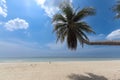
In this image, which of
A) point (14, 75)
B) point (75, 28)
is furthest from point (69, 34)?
point (14, 75)

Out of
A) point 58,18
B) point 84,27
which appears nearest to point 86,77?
point 84,27

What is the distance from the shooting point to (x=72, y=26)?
65.2ft

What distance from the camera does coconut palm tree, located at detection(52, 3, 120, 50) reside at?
19.7m

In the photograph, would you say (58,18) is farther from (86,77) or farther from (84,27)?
(86,77)

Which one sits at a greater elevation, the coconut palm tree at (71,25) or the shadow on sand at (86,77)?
the coconut palm tree at (71,25)

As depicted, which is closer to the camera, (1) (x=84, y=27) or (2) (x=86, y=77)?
(1) (x=84, y=27)

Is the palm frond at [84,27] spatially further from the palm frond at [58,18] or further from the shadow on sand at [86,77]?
the shadow on sand at [86,77]

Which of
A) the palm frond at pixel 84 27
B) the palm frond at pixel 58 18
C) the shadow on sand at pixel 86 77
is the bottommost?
the shadow on sand at pixel 86 77

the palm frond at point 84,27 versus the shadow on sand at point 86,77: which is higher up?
the palm frond at point 84,27

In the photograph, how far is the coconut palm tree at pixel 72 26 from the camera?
19.7 metres

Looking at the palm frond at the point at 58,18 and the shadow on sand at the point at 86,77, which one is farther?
the shadow on sand at the point at 86,77

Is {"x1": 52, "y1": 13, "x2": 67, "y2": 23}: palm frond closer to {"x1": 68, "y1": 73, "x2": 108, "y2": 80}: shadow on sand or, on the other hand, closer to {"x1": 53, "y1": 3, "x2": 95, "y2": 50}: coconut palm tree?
{"x1": 53, "y1": 3, "x2": 95, "y2": 50}: coconut palm tree

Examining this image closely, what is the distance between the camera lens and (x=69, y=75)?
75.3 feet

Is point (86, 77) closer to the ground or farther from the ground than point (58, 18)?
closer to the ground
